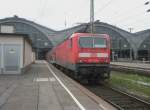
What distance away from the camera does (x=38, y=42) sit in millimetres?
113500

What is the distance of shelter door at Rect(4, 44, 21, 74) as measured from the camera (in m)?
27.1

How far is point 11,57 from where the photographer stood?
27234 millimetres

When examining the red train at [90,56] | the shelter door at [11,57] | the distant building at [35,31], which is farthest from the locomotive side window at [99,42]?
the distant building at [35,31]

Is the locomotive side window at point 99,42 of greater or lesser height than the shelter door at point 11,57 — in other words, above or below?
above

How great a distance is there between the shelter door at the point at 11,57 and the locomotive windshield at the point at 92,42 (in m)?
6.34

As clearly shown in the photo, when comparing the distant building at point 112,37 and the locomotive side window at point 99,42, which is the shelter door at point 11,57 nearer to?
the locomotive side window at point 99,42

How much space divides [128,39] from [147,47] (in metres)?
6.72

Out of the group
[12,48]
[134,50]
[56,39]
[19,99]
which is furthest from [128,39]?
[19,99]

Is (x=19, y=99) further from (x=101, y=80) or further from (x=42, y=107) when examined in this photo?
(x=101, y=80)

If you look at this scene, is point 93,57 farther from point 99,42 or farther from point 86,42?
point 99,42

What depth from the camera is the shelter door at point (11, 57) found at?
88.9ft

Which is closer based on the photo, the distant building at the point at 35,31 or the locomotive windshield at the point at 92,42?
the locomotive windshield at the point at 92,42

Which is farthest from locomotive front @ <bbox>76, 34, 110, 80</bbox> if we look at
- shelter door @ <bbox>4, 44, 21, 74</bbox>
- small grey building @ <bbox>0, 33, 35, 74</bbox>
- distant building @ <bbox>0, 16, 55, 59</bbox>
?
distant building @ <bbox>0, 16, 55, 59</bbox>

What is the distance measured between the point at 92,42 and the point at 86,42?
0.41 meters
